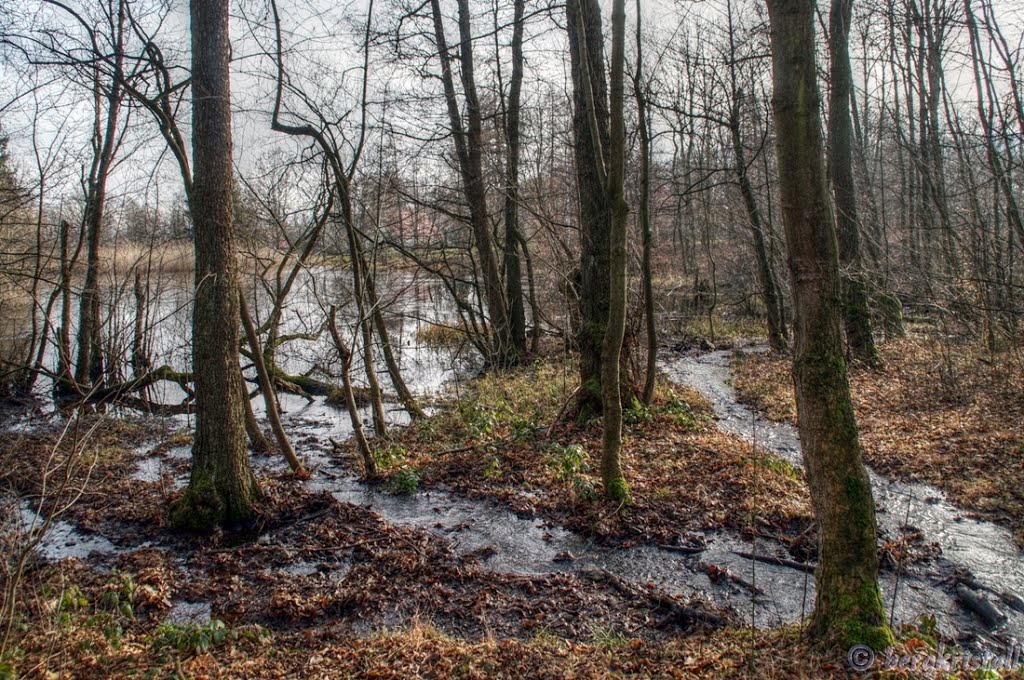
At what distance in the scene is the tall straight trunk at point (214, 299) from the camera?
6.18 metres

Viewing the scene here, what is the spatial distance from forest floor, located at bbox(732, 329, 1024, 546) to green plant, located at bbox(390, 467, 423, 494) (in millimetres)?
5423

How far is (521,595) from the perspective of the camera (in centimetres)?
511

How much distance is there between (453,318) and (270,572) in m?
16.8

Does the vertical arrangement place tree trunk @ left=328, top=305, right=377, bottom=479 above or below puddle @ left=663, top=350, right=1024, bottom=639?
above

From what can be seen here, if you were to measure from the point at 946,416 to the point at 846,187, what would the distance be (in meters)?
5.65

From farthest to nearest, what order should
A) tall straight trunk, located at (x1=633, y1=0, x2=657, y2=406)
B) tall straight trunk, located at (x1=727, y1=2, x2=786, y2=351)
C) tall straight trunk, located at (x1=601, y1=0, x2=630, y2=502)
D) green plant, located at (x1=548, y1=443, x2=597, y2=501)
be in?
tall straight trunk, located at (x1=727, y1=2, x2=786, y2=351) → tall straight trunk, located at (x1=633, y1=0, x2=657, y2=406) → green plant, located at (x1=548, y1=443, x2=597, y2=501) → tall straight trunk, located at (x1=601, y1=0, x2=630, y2=502)

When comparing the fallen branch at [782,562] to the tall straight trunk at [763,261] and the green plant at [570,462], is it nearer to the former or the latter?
the green plant at [570,462]

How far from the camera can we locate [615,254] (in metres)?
5.71

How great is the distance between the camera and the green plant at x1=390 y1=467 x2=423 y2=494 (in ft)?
25.1

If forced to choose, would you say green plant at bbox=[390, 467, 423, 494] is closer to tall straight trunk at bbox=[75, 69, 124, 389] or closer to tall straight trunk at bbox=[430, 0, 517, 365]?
tall straight trunk at bbox=[430, 0, 517, 365]

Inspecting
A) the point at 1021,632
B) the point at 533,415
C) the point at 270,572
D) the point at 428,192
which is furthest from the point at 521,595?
the point at 428,192

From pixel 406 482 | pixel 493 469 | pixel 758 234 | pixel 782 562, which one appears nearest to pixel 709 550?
pixel 782 562

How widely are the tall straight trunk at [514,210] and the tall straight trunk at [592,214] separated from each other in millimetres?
3715

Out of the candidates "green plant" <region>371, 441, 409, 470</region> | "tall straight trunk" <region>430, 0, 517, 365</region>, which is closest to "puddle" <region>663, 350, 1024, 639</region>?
"green plant" <region>371, 441, 409, 470</region>
